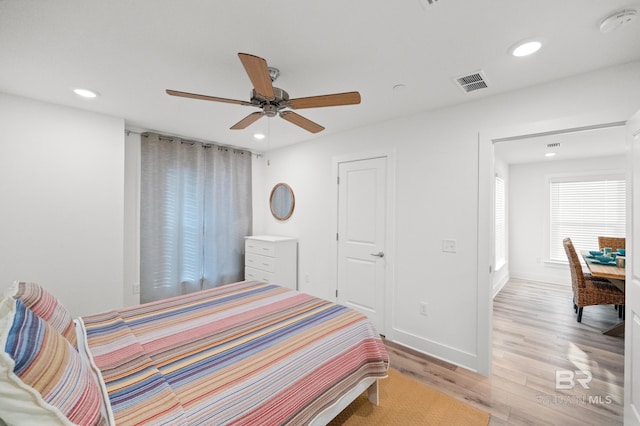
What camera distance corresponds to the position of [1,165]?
2.35 m

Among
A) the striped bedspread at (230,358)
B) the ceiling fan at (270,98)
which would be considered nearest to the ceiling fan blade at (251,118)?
the ceiling fan at (270,98)

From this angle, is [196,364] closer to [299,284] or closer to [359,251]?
[359,251]

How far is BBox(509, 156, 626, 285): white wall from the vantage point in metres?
5.10

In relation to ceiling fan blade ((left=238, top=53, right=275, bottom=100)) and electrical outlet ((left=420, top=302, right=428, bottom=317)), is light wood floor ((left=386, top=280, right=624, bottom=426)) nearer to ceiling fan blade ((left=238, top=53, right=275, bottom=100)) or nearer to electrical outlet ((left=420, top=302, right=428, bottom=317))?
electrical outlet ((left=420, top=302, right=428, bottom=317))

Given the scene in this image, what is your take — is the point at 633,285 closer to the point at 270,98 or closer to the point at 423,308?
the point at 423,308

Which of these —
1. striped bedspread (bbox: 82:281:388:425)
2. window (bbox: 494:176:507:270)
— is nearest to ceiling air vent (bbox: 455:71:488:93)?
striped bedspread (bbox: 82:281:388:425)

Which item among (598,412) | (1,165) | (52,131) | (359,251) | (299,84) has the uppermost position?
(299,84)

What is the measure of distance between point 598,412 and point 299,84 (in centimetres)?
323

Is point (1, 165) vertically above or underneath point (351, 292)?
above

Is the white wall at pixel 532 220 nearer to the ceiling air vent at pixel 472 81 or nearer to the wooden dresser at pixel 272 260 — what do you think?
the ceiling air vent at pixel 472 81

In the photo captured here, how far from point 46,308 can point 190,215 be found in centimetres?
236

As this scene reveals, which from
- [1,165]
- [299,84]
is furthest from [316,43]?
[1,165]

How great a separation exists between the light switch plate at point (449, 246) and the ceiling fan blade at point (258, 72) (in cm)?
205

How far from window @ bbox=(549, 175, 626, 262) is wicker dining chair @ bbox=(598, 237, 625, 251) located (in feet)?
1.42
